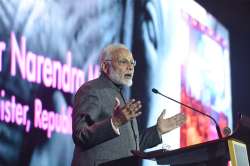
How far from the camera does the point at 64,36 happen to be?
3.30 meters

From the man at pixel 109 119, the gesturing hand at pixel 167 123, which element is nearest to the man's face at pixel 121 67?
the man at pixel 109 119

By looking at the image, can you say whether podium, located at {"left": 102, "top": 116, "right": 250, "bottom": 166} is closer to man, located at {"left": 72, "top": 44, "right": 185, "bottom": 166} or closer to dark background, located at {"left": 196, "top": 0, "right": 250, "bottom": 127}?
man, located at {"left": 72, "top": 44, "right": 185, "bottom": 166}

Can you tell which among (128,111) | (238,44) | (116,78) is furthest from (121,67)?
(238,44)

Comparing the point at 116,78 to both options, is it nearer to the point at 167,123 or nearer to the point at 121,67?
the point at 121,67

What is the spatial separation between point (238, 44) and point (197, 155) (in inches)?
159

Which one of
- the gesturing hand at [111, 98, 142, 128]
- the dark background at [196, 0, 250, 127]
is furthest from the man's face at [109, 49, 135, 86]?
the dark background at [196, 0, 250, 127]

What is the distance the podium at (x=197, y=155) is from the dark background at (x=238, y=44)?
3511 millimetres

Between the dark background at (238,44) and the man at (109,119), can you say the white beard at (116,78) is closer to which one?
the man at (109,119)

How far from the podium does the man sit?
128 millimetres

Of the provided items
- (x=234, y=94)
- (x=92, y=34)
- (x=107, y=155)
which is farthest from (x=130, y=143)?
(x=234, y=94)

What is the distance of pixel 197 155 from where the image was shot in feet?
6.32

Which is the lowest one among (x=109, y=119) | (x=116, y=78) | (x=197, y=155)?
(x=197, y=155)

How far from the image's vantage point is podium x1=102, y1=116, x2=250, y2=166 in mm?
1878

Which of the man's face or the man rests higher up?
the man's face
